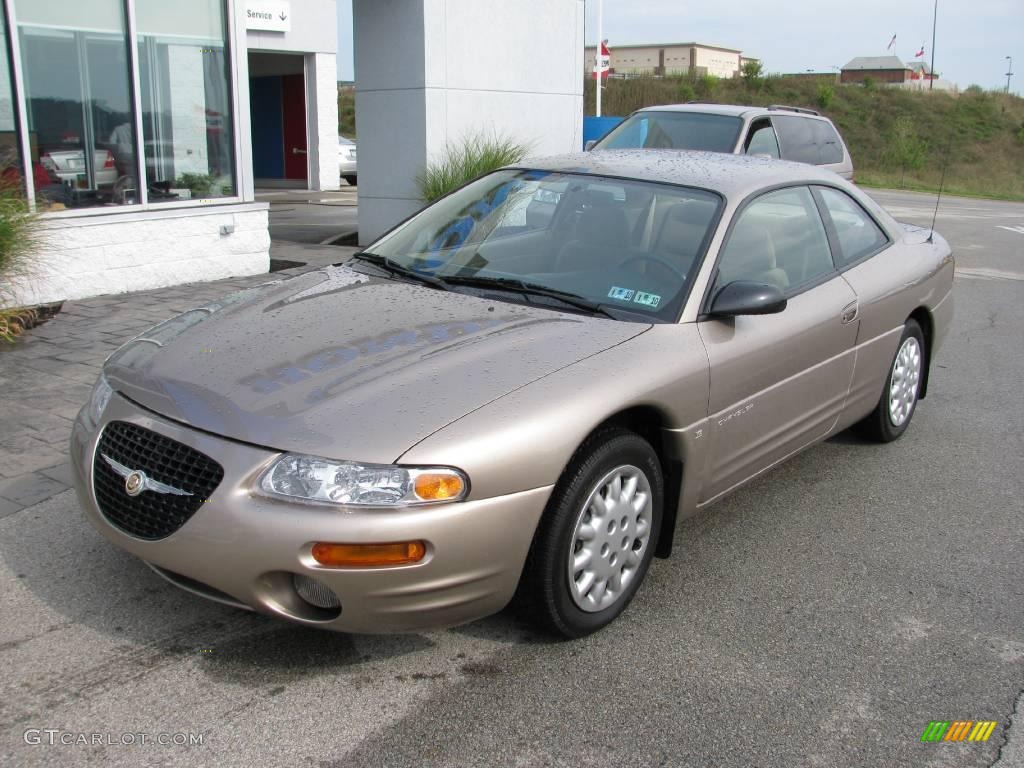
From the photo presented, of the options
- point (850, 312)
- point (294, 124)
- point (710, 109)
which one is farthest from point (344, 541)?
point (294, 124)

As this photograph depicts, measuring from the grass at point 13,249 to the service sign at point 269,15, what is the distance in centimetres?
1495

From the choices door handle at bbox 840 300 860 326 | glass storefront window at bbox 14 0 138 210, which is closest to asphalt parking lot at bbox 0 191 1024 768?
door handle at bbox 840 300 860 326

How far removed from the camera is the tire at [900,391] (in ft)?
17.6

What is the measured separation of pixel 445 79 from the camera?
1174cm

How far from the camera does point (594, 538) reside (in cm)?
331

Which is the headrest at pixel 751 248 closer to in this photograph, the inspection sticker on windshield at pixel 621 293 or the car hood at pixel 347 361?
the inspection sticker on windshield at pixel 621 293

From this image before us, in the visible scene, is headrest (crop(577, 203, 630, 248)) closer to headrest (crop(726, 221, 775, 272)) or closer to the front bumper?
headrest (crop(726, 221, 775, 272))

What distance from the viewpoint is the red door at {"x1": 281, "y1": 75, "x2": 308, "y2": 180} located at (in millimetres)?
23797

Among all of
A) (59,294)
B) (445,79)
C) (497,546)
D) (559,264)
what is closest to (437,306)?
(559,264)

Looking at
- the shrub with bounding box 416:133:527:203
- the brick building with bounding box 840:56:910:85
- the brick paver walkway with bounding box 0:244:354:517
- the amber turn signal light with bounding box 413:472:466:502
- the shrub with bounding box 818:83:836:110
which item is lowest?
the brick paver walkway with bounding box 0:244:354:517

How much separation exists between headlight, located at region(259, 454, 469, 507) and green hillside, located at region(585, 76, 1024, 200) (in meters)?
46.0

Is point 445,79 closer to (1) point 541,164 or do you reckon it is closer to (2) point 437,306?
(1) point 541,164

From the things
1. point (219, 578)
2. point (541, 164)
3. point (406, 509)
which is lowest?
point (219, 578)

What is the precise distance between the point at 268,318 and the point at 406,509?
131 centimetres
